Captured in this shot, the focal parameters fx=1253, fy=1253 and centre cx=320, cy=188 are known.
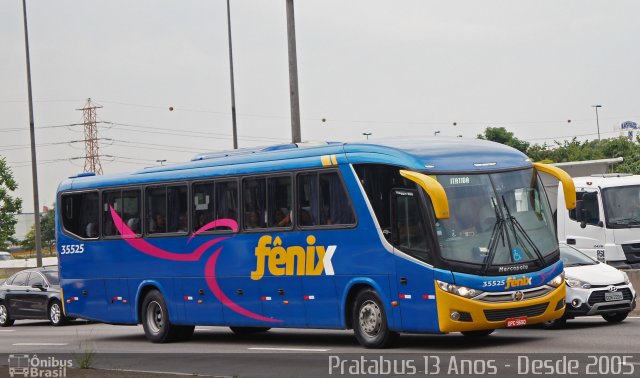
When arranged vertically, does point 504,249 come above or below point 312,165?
below

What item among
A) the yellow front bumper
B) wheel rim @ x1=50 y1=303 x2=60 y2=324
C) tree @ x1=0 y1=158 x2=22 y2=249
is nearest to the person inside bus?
the yellow front bumper

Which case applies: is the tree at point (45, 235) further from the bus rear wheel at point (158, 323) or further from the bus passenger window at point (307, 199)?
the bus passenger window at point (307, 199)

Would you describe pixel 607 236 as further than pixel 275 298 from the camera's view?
Yes

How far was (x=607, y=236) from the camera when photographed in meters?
29.8

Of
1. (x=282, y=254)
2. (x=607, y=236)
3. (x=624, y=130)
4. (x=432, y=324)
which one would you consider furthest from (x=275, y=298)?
(x=624, y=130)

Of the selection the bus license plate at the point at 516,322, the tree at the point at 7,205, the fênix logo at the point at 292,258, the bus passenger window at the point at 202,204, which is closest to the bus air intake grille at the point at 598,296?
the bus license plate at the point at 516,322

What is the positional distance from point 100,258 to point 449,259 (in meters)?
9.52

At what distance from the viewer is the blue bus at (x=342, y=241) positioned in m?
17.5

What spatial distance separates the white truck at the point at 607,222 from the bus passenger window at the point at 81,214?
37.6ft

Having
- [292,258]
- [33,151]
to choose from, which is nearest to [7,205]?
[33,151]

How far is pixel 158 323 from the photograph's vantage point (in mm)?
23391

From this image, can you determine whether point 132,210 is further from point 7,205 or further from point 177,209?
point 7,205

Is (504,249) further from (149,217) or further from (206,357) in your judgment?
(149,217)

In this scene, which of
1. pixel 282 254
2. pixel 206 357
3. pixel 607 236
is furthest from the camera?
pixel 607 236
